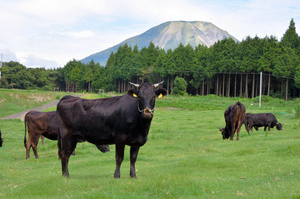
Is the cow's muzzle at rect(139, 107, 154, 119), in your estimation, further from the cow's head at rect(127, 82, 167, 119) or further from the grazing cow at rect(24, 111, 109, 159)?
the grazing cow at rect(24, 111, 109, 159)

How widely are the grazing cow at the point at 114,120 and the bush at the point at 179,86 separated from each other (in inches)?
2935

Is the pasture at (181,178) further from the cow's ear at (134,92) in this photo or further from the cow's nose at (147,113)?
the cow's ear at (134,92)

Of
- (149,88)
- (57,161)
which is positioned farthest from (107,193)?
(57,161)

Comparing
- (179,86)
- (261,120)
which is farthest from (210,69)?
(261,120)

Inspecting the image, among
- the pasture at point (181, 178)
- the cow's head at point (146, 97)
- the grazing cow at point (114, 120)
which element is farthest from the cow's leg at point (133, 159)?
the cow's head at point (146, 97)

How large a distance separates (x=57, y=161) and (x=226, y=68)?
69.4 meters

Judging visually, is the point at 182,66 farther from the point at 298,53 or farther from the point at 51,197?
the point at 51,197

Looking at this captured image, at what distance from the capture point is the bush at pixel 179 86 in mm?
84062

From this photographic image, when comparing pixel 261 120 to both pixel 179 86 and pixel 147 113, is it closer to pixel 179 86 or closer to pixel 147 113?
pixel 147 113

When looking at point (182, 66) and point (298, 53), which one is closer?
point (298, 53)

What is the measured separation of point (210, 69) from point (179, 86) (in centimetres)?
900

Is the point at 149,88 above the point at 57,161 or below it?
above

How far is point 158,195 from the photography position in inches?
273

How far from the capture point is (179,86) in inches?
3351
